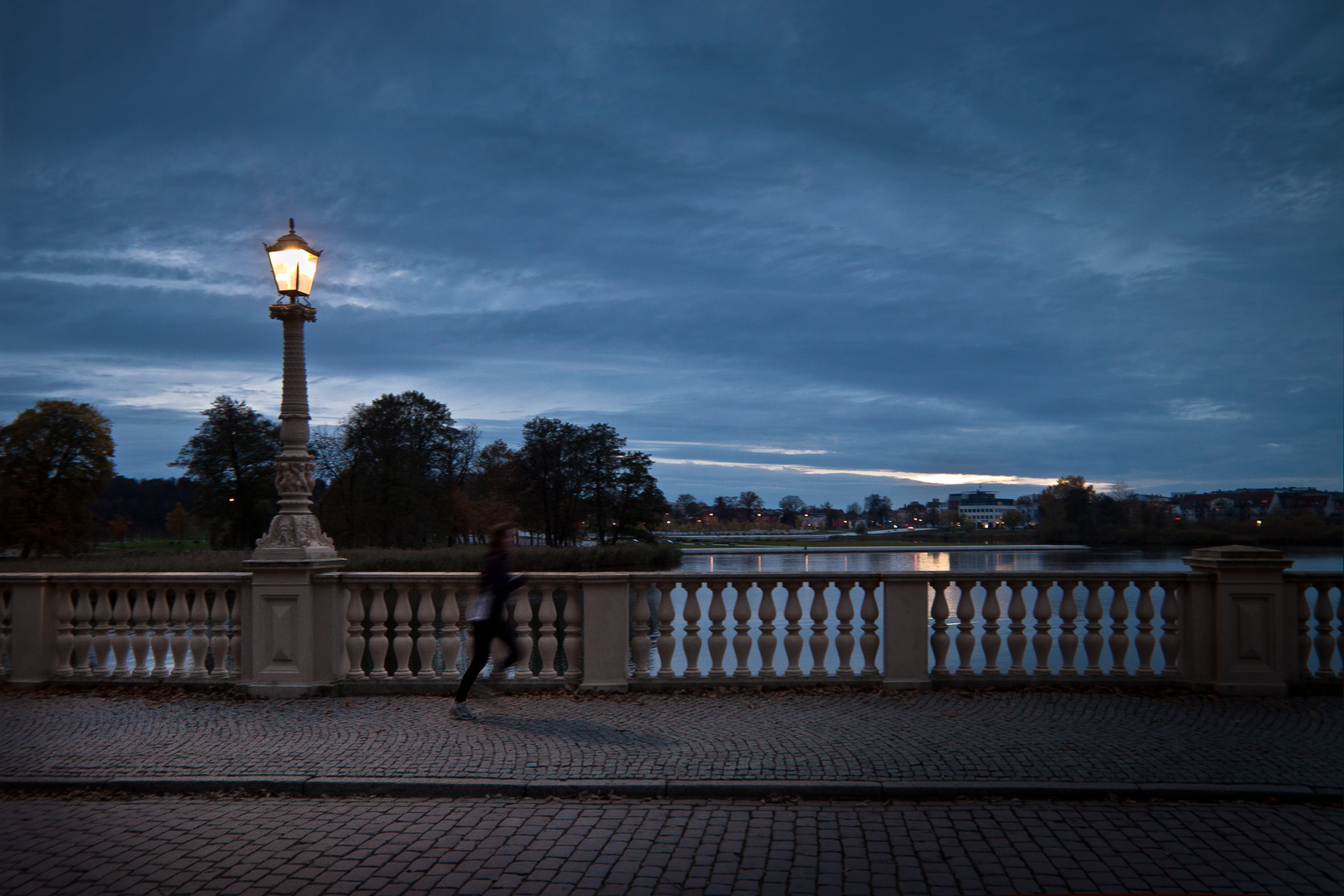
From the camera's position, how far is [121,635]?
9.52 m

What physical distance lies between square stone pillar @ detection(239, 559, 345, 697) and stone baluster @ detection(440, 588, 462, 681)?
1092 mm

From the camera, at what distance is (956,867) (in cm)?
429

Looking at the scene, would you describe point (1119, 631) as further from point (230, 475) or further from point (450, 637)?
point (230, 475)

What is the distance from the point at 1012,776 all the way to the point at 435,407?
6359 centimetres

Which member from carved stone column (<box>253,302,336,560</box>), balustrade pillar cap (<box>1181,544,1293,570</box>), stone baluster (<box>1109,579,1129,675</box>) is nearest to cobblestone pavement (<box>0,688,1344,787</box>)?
stone baluster (<box>1109,579,1129,675</box>)

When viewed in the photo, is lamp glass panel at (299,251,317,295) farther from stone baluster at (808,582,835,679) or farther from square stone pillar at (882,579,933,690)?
square stone pillar at (882,579,933,690)

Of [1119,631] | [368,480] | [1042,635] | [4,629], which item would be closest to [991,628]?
[1042,635]

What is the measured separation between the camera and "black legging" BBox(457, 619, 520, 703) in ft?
24.9

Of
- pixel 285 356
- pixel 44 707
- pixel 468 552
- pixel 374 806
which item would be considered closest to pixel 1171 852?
pixel 374 806

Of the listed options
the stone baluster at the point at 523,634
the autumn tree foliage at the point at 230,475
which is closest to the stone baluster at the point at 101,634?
the stone baluster at the point at 523,634

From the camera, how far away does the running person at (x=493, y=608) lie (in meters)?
7.64

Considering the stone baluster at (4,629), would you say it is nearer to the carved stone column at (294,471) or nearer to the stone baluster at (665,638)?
the carved stone column at (294,471)

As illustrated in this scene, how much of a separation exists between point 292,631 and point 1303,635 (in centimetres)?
1028

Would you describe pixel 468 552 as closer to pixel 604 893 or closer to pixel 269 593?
pixel 269 593
